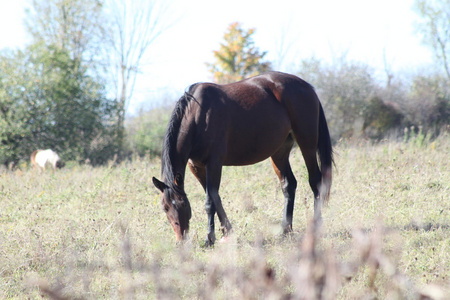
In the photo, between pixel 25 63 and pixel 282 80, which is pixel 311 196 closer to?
pixel 282 80

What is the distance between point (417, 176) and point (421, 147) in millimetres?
2729

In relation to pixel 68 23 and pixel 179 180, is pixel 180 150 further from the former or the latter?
pixel 68 23

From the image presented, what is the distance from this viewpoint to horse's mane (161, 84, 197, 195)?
501 cm

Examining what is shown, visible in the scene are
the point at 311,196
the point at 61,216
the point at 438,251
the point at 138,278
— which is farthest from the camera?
the point at 311,196

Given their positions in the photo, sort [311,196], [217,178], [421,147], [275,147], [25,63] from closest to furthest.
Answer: [217,178], [275,147], [311,196], [421,147], [25,63]

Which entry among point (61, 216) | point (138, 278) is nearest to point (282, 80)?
point (138, 278)

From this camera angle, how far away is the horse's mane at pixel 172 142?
16.4 feet

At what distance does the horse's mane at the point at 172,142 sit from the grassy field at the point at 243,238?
2.23 ft

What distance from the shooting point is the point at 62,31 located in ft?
92.0

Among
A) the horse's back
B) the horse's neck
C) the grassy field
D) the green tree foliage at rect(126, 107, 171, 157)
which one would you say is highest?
the horse's back

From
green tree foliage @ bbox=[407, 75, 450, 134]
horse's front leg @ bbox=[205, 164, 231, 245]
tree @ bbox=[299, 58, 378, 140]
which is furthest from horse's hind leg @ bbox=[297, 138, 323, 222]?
green tree foliage @ bbox=[407, 75, 450, 134]

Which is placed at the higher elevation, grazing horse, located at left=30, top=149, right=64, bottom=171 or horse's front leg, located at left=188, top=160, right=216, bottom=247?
horse's front leg, located at left=188, top=160, right=216, bottom=247

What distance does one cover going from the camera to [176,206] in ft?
16.3

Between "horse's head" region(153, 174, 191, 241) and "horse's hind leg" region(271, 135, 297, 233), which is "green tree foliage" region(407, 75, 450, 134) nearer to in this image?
"horse's hind leg" region(271, 135, 297, 233)
